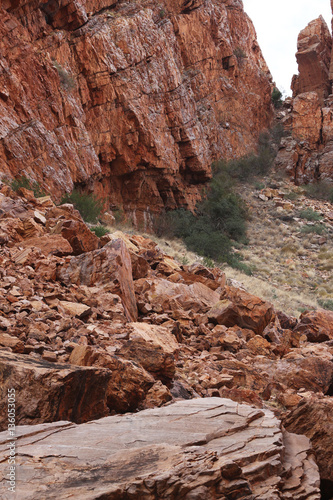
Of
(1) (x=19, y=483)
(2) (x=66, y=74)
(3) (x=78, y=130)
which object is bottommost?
(1) (x=19, y=483)

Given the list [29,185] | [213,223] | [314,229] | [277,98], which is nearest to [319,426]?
[29,185]

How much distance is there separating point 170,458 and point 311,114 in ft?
114

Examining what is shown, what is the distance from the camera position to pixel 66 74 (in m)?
15.8

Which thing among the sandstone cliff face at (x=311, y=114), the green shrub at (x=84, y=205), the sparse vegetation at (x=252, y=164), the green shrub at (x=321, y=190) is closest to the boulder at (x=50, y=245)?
the green shrub at (x=84, y=205)

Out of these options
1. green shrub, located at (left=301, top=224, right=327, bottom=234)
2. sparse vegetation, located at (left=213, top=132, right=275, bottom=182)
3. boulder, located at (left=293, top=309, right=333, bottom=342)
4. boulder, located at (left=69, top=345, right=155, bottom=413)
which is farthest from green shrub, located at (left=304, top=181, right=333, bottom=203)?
boulder, located at (left=69, top=345, right=155, bottom=413)

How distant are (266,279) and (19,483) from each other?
15959 mm

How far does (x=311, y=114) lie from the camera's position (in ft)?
107

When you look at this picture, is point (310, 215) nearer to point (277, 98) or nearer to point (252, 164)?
point (252, 164)

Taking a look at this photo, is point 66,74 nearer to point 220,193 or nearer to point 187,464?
point 220,193

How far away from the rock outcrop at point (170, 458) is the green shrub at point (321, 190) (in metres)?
28.9

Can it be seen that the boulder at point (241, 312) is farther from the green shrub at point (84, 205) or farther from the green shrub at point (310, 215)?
the green shrub at point (310, 215)

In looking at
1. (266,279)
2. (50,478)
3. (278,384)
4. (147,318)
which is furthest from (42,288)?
(266,279)

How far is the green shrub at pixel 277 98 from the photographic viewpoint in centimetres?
3647

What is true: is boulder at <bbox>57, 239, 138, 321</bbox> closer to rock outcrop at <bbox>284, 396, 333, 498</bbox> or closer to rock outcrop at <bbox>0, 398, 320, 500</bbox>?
rock outcrop at <bbox>284, 396, 333, 498</bbox>
